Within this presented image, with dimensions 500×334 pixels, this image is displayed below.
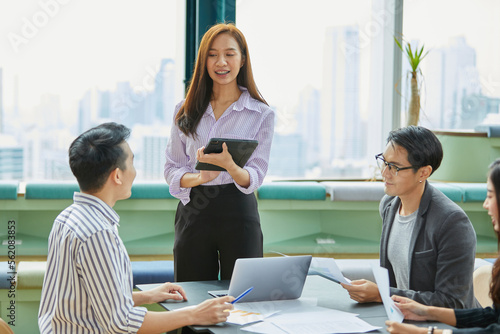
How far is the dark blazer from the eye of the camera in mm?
1783

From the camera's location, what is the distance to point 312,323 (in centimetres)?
155

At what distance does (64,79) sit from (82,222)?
232cm

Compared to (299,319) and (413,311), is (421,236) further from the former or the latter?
(299,319)

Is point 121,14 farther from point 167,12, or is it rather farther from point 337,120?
point 337,120

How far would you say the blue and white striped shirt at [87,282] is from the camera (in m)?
1.42

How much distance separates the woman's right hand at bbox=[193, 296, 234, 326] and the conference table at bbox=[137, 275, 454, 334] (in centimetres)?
2

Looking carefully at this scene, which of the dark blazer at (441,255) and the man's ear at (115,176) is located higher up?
the man's ear at (115,176)

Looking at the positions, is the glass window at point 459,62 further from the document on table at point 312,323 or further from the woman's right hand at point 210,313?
the woman's right hand at point 210,313

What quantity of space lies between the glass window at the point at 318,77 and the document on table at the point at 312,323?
236 cm

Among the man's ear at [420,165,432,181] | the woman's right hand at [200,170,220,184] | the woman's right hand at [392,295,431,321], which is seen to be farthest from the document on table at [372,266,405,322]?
the woman's right hand at [200,170,220,184]

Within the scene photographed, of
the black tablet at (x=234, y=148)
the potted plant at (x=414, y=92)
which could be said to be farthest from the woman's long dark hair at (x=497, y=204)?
the potted plant at (x=414, y=92)

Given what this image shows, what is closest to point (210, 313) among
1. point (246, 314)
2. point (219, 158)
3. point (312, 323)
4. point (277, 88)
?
point (246, 314)

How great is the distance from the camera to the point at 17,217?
346 cm

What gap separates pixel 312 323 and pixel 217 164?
0.76 meters
